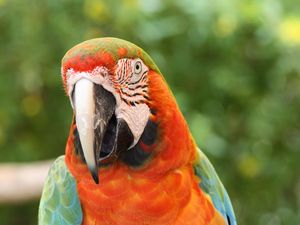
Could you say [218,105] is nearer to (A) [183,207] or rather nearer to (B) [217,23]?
(B) [217,23]

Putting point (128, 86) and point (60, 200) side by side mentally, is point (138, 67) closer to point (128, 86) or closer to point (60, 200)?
point (128, 86)

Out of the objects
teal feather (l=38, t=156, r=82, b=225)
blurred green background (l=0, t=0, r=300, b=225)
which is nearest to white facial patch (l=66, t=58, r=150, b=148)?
teal feather (l=38, t=156, r=82, b=225)

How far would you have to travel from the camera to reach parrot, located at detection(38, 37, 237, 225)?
1.22 meters

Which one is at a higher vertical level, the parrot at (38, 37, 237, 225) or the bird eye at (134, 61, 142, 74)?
the bird eye at (134, 61, 142, 74)

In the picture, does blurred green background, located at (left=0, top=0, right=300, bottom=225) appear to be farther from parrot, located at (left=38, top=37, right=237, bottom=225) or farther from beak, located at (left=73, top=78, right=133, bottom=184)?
beak, located at (left=73, top=78, right=133, bottom=184)

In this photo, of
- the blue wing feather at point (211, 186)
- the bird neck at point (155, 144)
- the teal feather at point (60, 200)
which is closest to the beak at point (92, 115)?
the bird neck at point (155, 144)

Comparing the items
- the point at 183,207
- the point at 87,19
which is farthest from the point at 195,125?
the point at 183,207

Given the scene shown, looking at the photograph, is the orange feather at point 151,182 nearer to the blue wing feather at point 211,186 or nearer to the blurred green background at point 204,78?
the blue wing feather at point 211,186

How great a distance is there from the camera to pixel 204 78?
8.71 ft

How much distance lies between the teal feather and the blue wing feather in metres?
0.29

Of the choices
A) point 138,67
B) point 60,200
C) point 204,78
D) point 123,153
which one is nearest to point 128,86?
point 138,67

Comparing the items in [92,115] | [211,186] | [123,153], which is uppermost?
[92,115]

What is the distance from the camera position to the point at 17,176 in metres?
2.51

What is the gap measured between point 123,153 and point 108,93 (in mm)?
183
